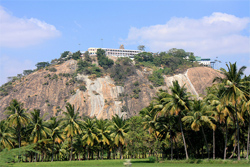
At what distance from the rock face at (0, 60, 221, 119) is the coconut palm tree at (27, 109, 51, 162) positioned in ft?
250

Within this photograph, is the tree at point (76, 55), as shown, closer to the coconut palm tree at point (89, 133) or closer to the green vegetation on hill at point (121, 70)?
the green vegetation on hill at point (121, 70)

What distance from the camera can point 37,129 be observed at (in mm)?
62938

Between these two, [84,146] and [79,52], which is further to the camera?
[79,52]

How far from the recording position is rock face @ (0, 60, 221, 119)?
146 m

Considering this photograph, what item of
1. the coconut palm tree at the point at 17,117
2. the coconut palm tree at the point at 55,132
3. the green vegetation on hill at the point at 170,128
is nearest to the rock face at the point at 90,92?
the green vegetation on hill at the point at 170,128

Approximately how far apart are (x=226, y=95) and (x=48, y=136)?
127 ft

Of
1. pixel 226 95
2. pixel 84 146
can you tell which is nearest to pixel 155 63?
pixel 84 146

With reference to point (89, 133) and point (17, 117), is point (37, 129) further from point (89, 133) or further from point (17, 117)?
point (89, 133)

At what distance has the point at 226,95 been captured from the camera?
44.5 meters

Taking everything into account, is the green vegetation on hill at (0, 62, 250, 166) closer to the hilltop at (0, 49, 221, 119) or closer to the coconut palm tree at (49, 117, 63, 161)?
the coconut palm tree at (49, 117, 63, 161)

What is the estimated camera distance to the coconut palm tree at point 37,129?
62.4 meters

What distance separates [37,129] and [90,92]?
91.4 m

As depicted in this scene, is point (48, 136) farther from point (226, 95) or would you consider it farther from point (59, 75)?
point (59, 75)

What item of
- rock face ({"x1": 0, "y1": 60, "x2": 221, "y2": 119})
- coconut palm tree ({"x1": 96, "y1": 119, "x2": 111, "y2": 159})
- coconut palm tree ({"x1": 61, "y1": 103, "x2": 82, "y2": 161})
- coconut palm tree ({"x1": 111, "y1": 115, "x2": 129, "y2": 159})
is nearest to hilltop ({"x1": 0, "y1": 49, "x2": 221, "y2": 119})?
rock face ({"x1": 0, "y1": 60, "x2": 221, "y2": 119})
